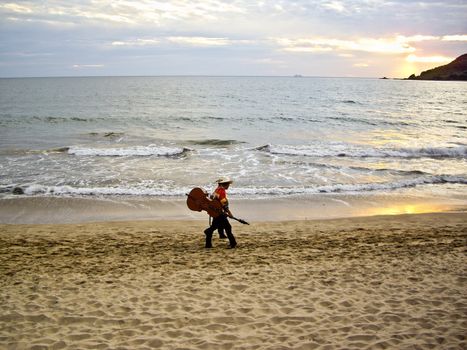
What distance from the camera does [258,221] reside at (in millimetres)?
10695

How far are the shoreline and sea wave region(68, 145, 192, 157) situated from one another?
806cm

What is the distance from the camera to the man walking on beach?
7941 mm

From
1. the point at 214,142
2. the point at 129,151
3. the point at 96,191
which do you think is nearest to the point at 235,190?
the point at 96,191

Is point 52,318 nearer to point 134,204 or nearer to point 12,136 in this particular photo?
point 134,204

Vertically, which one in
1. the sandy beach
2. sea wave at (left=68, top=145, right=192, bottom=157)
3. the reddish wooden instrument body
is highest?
sea wave at (left=68, top=145, right=192, bottom=157)

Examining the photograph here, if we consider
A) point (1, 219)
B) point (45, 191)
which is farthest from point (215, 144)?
point (1, 219)

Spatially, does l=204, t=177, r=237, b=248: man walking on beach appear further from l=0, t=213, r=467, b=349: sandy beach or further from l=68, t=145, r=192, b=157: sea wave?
l=68, t=145, r=192, b=157: sea wave

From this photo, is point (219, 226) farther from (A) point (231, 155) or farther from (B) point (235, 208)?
(A) point (231, 155)

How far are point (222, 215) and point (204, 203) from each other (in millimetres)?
464

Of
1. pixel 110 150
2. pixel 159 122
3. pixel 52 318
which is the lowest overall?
pixel 52 318

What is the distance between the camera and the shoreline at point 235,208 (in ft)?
36.0

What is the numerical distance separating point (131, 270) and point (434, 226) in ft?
25.4

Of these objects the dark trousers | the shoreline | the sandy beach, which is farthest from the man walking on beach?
the shoreline

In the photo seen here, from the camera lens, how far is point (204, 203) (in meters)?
8.16
